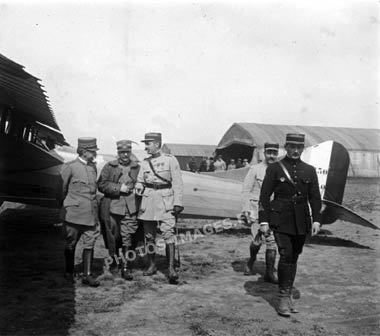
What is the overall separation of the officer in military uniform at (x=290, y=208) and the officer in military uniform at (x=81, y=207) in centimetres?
217

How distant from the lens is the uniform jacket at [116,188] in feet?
18.6

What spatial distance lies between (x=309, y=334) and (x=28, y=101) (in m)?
6.65

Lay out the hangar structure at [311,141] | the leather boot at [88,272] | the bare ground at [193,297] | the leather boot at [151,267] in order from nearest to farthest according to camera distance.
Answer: the bare ground at [193,297], the leather boot at [88,272], the leather boot at [151,267], the hangar structure at [311,141]

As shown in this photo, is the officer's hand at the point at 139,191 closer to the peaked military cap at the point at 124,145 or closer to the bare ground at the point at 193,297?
the peaked military cap at the point at 124,145

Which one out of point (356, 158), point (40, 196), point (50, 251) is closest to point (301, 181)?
point (50, 251)

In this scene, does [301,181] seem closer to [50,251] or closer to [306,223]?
[306,223]

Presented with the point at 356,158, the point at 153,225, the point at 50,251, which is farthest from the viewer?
the point at 356,158

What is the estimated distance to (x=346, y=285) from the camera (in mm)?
5238

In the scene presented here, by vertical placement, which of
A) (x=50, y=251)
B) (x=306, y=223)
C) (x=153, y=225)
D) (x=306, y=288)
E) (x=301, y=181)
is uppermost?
(x=301, y=181)

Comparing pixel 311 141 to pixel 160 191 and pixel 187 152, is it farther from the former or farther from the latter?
pixel 160 191

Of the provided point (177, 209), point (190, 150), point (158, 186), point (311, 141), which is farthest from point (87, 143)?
point (190, 150)

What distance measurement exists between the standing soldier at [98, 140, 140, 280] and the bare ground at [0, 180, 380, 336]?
0.48 metres

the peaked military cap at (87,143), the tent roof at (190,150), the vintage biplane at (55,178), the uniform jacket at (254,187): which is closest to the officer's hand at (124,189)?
the peaked military cap at (87,143)

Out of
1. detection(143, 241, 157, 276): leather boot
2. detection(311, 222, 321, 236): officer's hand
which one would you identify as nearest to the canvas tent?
detection(143, 241, 157, 276): leather boot
